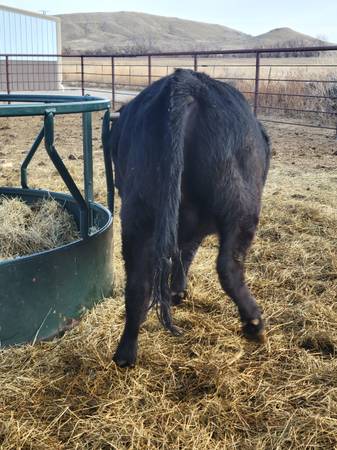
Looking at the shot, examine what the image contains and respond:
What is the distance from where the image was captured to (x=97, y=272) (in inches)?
130

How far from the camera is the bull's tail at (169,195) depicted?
1994 millimetres

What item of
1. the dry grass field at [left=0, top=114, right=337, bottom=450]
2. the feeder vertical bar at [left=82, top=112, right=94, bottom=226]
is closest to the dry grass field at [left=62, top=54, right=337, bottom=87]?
the feeder vertical bar at [left=82, top=112, right=94, bottom=226]

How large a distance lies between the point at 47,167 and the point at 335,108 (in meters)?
7.49

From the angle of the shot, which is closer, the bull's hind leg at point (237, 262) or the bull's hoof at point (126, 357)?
the bull's hind leg at point (237, 262)

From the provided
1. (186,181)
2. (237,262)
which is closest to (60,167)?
(186,181)

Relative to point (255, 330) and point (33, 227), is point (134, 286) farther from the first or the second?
point (33, 227)

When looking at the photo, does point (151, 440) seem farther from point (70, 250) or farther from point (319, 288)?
point (319, 288)

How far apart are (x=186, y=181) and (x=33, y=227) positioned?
6.58ft

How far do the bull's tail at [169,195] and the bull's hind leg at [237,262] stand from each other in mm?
249

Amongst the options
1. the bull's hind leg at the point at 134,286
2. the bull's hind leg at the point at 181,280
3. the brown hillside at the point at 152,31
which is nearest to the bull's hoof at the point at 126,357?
the bull's hind leg at the point at 134,286

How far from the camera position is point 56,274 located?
297cm

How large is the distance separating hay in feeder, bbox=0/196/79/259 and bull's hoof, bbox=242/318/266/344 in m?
1.75

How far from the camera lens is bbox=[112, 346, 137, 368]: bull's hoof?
2580mm

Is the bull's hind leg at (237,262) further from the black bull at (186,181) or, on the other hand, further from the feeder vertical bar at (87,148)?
the feeder vertical bar at (87,148)
